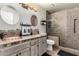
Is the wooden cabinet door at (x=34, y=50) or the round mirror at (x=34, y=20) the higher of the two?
the round mirror at (x=34, y=20)

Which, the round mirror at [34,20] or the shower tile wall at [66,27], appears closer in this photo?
the shower tile wall at [66,27]

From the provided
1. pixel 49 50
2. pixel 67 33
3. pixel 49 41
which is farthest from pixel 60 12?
pixel 49 50

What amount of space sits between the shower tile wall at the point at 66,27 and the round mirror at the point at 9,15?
27.4 inches

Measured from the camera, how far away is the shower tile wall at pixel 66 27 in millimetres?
1806

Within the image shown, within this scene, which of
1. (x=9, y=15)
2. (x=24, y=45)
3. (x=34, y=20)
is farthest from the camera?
(x=34, y=20)

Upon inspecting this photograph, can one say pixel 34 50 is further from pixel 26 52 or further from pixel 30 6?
pixel 30 6

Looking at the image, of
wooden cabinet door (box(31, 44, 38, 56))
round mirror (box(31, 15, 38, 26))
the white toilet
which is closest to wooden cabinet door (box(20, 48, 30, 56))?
wooden cabinet door (box(31, 44, 38, 56))

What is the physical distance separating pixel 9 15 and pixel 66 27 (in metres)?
1.14

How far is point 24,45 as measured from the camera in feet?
5.59

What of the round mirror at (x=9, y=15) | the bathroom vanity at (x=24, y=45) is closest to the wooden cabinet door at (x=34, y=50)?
the bathroom vanity at (x=24, y=45)

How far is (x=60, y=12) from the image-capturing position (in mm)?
1832

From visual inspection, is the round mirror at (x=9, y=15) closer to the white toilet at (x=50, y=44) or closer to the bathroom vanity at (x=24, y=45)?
the bathroom vanity at (x=24, y=45)

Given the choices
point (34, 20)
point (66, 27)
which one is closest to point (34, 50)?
point (34, 20)

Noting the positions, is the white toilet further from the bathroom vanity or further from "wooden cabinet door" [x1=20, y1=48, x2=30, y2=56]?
"wooden cabinet door" [x1=20, y1=48, x2=30, y2=56]
